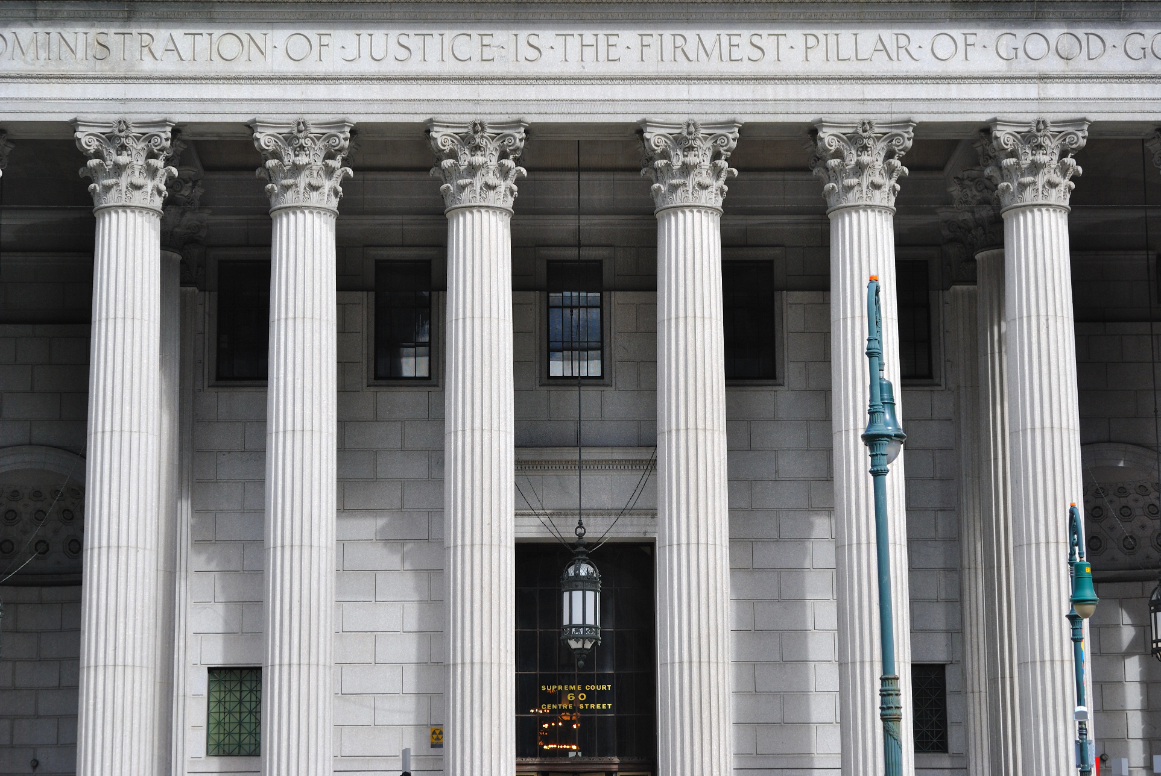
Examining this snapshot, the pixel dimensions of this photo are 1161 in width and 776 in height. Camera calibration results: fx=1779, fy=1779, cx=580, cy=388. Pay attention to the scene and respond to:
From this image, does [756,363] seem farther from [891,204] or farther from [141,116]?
[141,116]

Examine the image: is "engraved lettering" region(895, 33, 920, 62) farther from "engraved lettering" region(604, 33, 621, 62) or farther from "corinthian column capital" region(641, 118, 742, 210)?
"engraved lettering" region(604, 33, 621, 62)

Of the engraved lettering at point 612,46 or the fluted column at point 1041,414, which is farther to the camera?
the engraved lettering at point 612,46

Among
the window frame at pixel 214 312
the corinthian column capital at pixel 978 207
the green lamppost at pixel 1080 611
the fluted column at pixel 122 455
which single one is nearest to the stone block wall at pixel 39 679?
the window frame at pixel 214 312

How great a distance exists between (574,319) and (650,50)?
880 cm

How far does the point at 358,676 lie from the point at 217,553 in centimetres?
435

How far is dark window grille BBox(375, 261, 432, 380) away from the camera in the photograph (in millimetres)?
42406

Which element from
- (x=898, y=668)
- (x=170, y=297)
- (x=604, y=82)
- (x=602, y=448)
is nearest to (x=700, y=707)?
(x=898, y=668)

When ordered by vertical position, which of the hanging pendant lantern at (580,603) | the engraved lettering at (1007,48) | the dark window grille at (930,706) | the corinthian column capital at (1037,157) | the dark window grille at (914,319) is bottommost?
the dark window grille at (930,706)

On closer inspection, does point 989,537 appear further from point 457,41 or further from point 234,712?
point 234,712

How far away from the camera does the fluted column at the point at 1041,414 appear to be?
3331 cm

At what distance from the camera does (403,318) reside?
42562 millimetres

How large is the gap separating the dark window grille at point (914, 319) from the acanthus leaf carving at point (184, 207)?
53.9 ft

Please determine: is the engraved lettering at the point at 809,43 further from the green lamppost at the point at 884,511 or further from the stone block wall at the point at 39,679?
the stone block wall at the point at 39,679

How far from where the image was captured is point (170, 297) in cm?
3962
